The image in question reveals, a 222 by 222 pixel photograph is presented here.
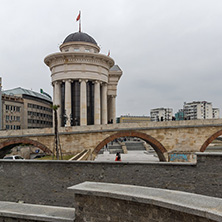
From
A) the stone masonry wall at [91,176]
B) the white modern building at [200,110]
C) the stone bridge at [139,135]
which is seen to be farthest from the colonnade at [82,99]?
the white modern building at [200,110]

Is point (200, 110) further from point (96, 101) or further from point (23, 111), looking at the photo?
point (96, 101)

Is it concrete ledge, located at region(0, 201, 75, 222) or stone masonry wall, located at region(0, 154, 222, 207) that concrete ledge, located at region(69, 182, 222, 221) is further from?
stone masonry wall, located at region(0, 154, 222, 207)

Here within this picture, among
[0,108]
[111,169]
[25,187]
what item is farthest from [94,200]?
[0,108]

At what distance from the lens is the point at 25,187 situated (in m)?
11.8

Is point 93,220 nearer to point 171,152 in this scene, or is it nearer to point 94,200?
point 94,200

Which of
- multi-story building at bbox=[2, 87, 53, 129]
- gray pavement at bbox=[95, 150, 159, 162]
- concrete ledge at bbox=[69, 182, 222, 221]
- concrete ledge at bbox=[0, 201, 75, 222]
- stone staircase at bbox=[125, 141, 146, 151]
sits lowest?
gray pavement at bbox=[95, 150, 159, 162]

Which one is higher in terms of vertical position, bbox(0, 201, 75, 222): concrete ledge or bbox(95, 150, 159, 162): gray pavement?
bbox(0, 201, 75, 222): concrete ledge

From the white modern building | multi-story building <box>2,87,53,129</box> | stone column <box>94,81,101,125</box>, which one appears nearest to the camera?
stone column <box>94,81,101,125</box>

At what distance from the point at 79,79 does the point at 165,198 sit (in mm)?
36434

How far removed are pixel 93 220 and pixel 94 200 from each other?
0.49m

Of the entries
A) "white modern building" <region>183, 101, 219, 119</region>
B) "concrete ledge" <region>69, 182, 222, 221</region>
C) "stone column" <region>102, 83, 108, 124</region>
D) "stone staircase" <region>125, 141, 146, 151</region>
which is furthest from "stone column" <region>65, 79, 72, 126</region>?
"white modern building" <region>183, 101, 219, 119</region>

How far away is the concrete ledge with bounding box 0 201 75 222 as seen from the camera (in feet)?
21.5

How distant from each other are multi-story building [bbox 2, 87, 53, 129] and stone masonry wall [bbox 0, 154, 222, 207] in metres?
43.9

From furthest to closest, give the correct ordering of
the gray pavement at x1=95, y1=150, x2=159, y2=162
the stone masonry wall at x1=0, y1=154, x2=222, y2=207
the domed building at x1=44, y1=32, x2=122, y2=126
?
1. the domed building at x1=44, y1=32, x2=122, y2=126
2. the gray pavement at x1=95, y1=150, x2=159, y2=162
3. the stone masonry wall at x1=0, y1=154, x2=222, y2=207
